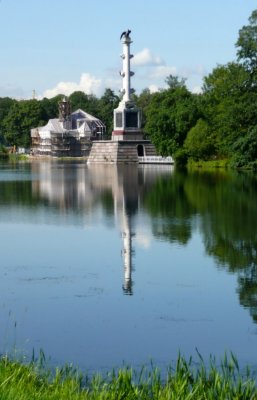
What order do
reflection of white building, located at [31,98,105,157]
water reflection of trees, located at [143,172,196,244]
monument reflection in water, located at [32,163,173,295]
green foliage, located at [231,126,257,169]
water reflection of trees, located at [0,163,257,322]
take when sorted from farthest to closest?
reflection of white building, located at [31,98,105,157] < green foliage, located at [231,126,257,169] < water reflection of trees, located at [143,172,196,244] < monument reflection in water, located at [32,163,173,295] < water reflection of trees, located at [0,163,257,322]

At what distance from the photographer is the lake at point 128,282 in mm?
12672

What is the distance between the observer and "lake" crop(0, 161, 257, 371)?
41.6 ft

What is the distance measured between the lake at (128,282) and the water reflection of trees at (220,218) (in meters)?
0.04

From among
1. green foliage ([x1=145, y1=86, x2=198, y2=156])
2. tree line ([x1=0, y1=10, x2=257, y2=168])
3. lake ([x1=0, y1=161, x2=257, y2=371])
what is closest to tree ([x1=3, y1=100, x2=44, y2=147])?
tree line ([x1=0, y1=10, x2=257, y2=168])

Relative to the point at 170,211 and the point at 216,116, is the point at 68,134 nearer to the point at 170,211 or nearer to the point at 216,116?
the point at 216,116

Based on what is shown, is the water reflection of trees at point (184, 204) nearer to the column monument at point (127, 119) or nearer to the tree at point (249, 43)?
the tree at point (249, 43)

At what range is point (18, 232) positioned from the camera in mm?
26797

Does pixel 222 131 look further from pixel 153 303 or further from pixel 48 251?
pixel 153 303

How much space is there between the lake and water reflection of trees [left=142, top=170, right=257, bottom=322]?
4 cm

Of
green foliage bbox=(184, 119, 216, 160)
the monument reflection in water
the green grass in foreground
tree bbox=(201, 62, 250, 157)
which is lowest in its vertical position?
the monument reflection in water

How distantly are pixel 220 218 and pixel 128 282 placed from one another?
1260 cm

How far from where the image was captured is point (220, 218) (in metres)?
29.9

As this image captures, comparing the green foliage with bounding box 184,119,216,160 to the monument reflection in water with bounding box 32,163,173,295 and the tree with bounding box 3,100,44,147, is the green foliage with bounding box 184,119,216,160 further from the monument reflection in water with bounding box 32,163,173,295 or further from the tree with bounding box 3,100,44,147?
the tree with bounding box 3,100,44,147

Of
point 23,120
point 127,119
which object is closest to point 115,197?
point 127,119
